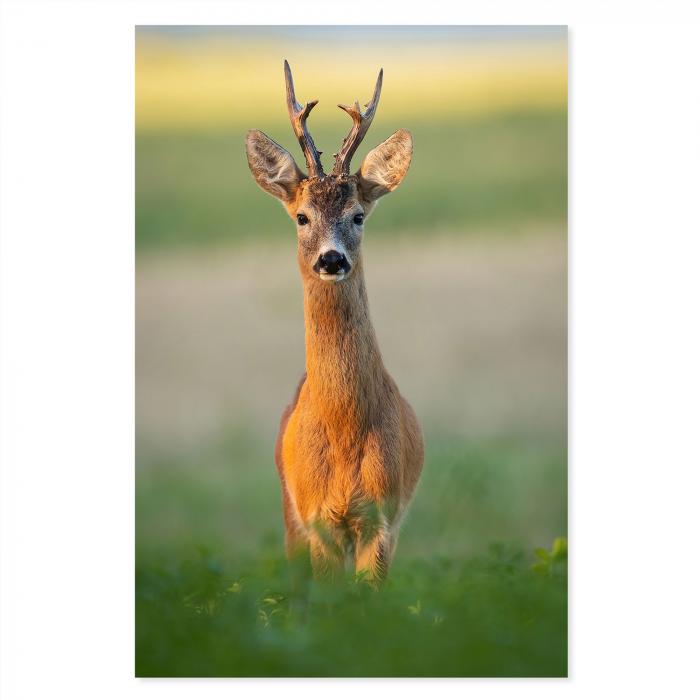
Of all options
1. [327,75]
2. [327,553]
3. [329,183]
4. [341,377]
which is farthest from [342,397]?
[327,75]

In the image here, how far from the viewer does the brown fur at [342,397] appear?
6.86 meters

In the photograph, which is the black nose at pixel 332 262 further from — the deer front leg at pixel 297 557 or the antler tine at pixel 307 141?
the deer front leg at pixel 297 557

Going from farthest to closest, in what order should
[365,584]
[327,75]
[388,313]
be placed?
[388,313] → [327,75] → [365,584]

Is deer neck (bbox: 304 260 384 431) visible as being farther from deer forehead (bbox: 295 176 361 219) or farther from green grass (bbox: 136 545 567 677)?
green grass (bbox: 136 545 567 677)

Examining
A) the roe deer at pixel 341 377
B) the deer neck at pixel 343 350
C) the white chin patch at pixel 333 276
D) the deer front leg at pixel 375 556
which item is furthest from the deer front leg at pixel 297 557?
the white chin patch at pixel 333 276

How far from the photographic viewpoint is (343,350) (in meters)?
6.92
